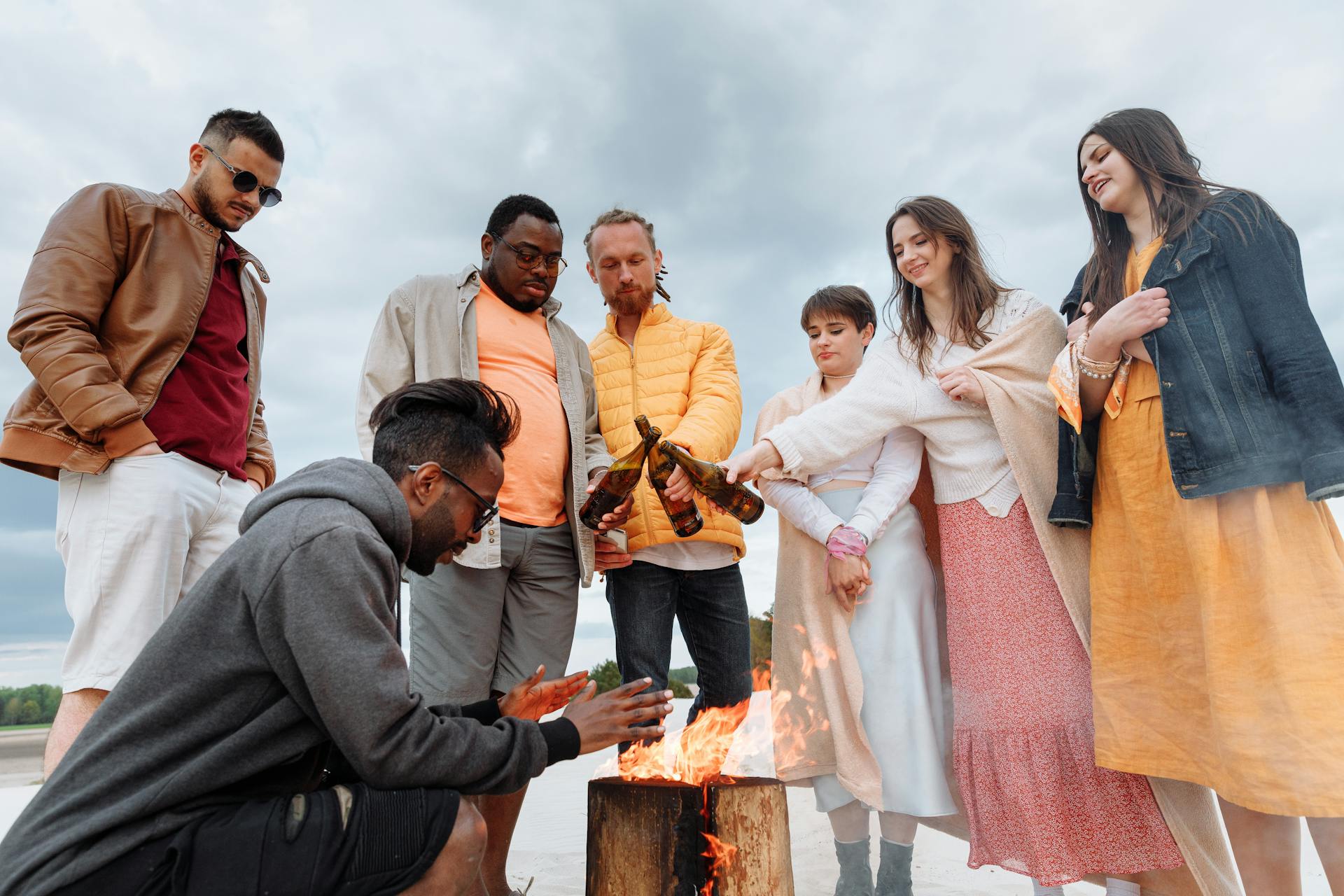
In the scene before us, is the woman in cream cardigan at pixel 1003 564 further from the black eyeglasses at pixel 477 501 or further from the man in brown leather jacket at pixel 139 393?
→ the man in brown leather jacket at pixel 139 393

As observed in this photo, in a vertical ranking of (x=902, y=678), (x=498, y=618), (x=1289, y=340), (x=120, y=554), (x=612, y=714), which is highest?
(x=1289, y=340)

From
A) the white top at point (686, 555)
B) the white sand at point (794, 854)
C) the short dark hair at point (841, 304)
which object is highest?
the short dark hair at point (841, 304)

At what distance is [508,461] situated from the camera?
147 inches

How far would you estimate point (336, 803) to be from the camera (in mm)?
2146

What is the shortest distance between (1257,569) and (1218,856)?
1.04m

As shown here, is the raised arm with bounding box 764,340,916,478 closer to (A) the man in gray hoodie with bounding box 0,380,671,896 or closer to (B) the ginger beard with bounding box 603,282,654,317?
(B) the ginger beard with bounding box 603,282,654,317

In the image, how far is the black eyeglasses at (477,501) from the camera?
8.24ft

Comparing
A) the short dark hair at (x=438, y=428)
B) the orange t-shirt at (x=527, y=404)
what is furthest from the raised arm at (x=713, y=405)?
the short dark hair at (x=438, y=428)

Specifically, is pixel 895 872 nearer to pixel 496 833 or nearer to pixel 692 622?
pixel 692 622

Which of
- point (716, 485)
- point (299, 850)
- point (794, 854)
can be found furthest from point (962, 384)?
point (794, 854)

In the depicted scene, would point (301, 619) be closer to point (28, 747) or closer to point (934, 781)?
point (934, 781)

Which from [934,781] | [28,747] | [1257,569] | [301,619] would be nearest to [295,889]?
[301,619]

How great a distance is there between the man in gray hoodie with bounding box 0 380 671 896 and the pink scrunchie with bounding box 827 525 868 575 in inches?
58.8

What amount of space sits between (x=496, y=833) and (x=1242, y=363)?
3.10m
